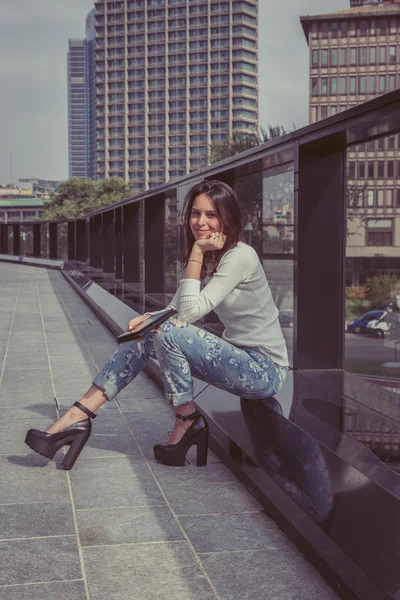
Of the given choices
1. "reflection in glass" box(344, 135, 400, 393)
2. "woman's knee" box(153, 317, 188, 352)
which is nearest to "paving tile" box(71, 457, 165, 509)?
"woman's knee" box(153, 317, 188, 352)

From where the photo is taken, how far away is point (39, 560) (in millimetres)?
2652

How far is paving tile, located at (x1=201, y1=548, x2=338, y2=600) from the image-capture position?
2.38 m

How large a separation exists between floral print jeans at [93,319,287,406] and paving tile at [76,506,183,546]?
0.59 m

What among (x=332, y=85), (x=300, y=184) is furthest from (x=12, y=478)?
(x=332, y=85)

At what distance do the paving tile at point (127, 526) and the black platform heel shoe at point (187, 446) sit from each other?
555 millimetres

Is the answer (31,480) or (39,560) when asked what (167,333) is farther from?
(39,560)

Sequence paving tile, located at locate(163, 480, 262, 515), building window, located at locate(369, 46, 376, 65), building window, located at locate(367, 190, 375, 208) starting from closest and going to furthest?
paving tile, located at locate(163, 480, 262, 515), building window, located at locate(367, 190, 375, 208), building window, located at locate(369, 46, 376, 65)

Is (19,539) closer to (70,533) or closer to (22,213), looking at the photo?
(70,533)

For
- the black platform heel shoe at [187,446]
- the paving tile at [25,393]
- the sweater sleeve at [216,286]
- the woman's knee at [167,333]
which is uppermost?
the sweater sleeve at [216,286]

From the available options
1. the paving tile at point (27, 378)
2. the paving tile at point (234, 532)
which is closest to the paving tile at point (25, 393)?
the paving tile at point (27, 378)

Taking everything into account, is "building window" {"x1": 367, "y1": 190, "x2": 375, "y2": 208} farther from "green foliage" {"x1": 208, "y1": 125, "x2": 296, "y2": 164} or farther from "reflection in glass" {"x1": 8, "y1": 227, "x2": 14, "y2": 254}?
"reflection in glass" {"x1": 8, "y1": 227, "x2": 14, "y2": 254}

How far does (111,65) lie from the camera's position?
156 meters

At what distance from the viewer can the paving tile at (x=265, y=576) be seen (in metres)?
2.38

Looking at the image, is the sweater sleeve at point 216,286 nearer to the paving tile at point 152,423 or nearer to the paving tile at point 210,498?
the paving tile at point 210,498
